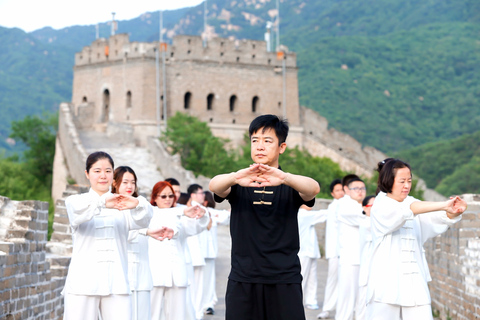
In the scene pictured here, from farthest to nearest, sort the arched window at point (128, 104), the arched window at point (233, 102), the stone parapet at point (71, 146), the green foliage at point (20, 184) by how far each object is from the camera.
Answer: the arched window at point (233, 102)
the arched window at point (128, 104)
the green foliage at point (20, 184)
the stone parapet at point (71, 146)

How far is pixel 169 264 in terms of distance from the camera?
961cm

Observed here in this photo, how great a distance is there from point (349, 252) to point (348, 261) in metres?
0.14

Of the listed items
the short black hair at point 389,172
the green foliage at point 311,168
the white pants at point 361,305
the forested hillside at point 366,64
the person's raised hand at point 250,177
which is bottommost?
the white pants at point 361,305

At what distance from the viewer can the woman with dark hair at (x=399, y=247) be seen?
24.4 ft

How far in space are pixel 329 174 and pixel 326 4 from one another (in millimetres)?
114376

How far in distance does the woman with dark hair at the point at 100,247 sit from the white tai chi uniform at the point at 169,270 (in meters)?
2.06

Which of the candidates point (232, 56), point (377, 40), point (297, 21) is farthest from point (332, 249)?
point (297, 21)

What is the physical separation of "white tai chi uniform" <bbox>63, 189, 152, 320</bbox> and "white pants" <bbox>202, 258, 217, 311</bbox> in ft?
17.9

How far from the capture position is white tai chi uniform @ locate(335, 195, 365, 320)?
11.6m

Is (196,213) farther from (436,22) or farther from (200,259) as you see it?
(436,22)

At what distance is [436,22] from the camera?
122500mm

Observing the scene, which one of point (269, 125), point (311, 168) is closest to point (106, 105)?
point (311, 168)

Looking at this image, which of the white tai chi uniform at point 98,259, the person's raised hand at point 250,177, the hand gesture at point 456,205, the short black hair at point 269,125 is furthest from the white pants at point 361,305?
the person's raised hand at point 250,177

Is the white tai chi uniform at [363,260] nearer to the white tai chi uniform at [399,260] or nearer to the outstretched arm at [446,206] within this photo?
the white tai chi uniform at [399,260]
